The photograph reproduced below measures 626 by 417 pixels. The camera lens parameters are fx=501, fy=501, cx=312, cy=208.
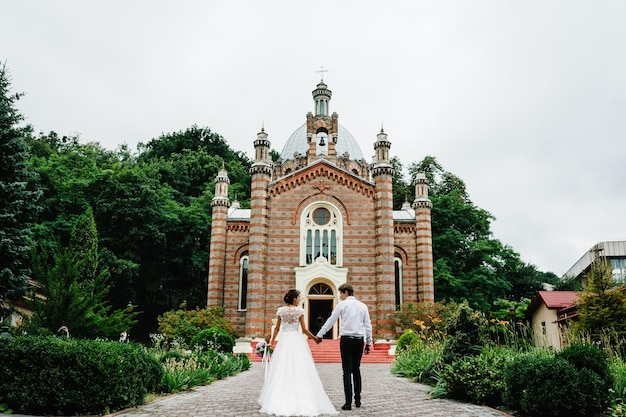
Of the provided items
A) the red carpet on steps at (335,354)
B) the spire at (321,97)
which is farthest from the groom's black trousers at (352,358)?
the spire at (321,97)

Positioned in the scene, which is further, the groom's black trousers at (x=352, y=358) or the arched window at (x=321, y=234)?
the arched window at (x=321, y=234)

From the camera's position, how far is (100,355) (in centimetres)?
817

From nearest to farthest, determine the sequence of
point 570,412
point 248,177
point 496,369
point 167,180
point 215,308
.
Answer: point 570,412, point 496,369, point 215,308, point 167,180, point 248,177

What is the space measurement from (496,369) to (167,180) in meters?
40.2

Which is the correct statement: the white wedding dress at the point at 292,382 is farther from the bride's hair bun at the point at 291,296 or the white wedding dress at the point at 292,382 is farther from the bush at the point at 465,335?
the bush at the point at 465,335

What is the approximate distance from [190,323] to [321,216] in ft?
31.4

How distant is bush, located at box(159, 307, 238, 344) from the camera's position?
81.3ft

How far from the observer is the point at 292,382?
8344 millimetres

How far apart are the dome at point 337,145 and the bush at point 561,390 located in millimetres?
31373

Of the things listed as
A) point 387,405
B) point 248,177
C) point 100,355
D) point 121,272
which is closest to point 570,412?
point 387,405

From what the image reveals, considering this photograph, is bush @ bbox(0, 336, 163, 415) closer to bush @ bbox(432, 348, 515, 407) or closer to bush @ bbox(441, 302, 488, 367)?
bush @ bbox(432, 348, 515, 407)

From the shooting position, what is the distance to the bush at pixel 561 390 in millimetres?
7773

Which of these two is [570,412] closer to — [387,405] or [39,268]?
[387,405]

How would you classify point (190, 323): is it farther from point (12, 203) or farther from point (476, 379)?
point (476, 379)
